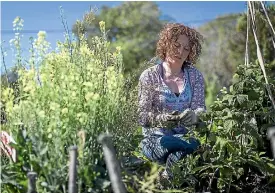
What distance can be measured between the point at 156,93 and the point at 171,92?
10 centimetres

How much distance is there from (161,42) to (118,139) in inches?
50.3

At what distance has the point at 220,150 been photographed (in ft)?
8.47

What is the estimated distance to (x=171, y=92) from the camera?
3119 mm

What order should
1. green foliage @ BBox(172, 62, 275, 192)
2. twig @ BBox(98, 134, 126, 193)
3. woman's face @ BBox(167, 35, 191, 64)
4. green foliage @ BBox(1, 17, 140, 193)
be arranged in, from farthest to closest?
woman's face @ BBox(167, 35, 191, 64) < green foliage @ BBox(172, 62, 275, 192) < green foliage @ BBox(1, 17, 140, 193) < twig @ BBox(98, 134, 126, 193)

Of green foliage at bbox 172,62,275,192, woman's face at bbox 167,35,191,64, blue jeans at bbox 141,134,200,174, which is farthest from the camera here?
woman's face at bbox 167,35,191,64

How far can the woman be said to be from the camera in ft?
9.21

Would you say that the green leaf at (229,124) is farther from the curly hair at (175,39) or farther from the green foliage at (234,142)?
the curly hair at (175,39)

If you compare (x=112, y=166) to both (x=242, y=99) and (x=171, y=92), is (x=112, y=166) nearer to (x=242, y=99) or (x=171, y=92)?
(x=242, y=99)

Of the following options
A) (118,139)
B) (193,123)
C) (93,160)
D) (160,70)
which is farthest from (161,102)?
(93,160)

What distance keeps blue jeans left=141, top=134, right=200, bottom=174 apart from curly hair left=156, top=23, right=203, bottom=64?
57cm

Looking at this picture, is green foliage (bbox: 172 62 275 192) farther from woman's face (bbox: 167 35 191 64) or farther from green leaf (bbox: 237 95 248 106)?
woman's face (bbox: 167 35 191 64)

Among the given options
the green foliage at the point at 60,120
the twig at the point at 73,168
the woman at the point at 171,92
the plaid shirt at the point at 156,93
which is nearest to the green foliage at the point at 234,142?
the woman at the point at 171,92

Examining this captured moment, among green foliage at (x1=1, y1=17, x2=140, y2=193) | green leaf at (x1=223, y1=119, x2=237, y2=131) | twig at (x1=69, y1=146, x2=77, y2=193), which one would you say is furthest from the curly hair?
twig at (x1=69, y1=146, x2=77, y2=193)

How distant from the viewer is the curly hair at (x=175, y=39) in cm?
317
